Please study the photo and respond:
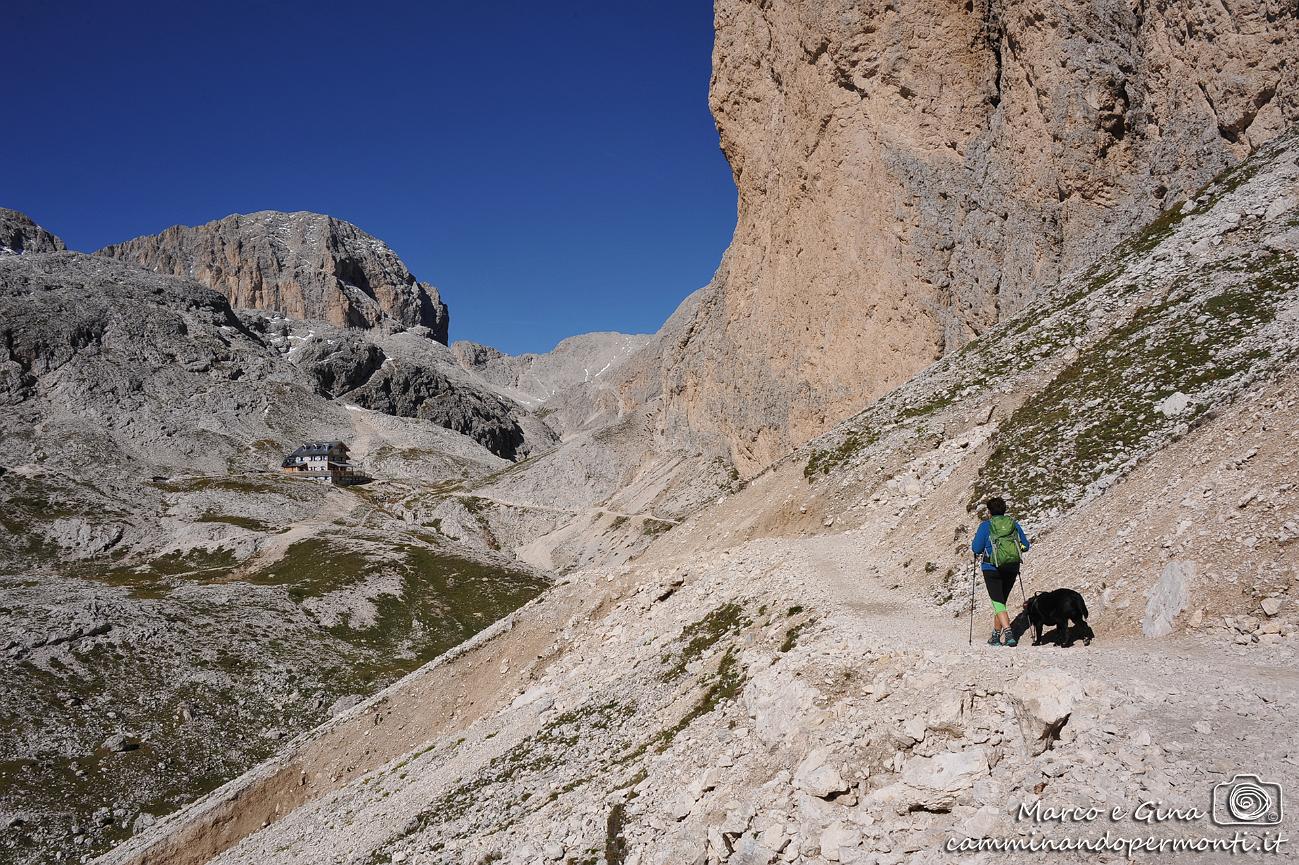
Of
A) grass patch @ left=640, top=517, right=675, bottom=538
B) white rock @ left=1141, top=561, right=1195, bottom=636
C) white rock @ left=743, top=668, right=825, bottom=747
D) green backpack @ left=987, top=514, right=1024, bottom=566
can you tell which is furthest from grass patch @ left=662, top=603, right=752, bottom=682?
grass patch @ left=640, top=517, right=675, bottom=538

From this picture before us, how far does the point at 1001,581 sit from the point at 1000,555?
0.49m

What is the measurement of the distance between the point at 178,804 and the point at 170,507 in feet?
264

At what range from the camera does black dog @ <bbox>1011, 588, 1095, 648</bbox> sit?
11820mm

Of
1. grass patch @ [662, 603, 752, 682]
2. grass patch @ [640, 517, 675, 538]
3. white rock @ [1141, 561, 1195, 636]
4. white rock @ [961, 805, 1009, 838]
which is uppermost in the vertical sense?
grass patch @ [640, 517, 675, 538]

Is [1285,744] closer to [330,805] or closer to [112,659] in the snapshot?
[330,805]

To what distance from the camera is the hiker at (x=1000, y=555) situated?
13.2 meters

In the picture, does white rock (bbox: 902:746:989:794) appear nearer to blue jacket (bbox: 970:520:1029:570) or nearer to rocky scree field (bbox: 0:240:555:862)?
blue jacket (bbox: 970:520:1029:570)

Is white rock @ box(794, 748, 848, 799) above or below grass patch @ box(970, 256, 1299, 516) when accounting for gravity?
below

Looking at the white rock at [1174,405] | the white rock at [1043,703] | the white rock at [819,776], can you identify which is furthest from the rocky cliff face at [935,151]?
the white rock at [819,776]

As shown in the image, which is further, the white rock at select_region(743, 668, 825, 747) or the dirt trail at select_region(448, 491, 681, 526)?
the dirt trail at select_region(448, 491, 681, 526)

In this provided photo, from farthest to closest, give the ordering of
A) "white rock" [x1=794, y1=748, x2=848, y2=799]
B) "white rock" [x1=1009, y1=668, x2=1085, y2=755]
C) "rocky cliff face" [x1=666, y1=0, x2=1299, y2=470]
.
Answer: "rocky cliff face" [x1=666, y1=0, x2=1299, y2=470]
"white rock" [x1=794, y1=748, x2=848, y2=799]
"white rock" [x1=1009, y1=668, x2=1085, y2=755]

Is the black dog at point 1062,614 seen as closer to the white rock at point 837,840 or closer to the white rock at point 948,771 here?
the white rock at point 948,771

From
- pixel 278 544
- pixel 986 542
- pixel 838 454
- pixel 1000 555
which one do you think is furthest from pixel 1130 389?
pixel 278 544

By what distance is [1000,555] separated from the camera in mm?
13500
